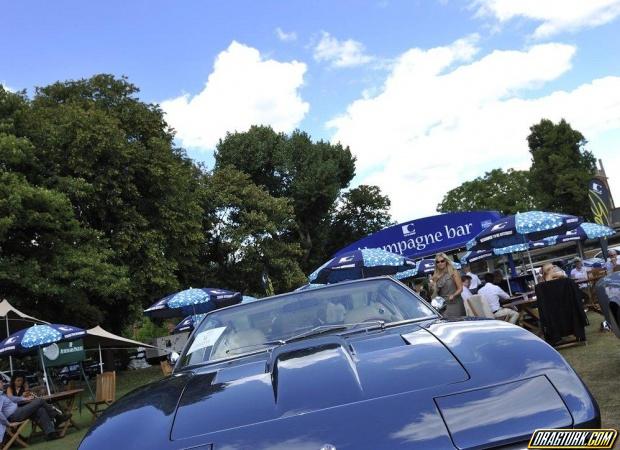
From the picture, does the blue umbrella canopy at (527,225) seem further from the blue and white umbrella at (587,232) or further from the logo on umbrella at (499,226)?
the blue and white umbrella at (587,232)

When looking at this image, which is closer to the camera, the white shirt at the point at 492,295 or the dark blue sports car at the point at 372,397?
the dark blue sports car at the point at 372,397

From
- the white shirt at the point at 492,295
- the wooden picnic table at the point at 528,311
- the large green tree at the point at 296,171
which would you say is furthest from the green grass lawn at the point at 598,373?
the large green tree at the point at 296,171

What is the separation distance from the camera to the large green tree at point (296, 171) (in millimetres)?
42125

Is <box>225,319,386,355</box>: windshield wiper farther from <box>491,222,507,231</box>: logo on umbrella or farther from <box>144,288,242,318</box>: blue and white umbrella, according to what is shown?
<box>144,288,242,318</box>: blue and white umbrella

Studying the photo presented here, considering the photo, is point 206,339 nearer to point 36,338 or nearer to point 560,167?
point 36,338

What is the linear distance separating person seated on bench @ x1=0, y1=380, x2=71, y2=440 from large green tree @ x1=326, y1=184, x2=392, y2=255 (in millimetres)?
35053

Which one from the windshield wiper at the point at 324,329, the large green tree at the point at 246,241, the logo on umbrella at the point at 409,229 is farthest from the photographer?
the large green tree at the point at 246,241

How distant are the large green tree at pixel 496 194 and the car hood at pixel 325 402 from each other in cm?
6761

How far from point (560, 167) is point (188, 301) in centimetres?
4880

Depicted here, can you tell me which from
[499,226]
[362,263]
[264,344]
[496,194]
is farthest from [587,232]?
[496,194]

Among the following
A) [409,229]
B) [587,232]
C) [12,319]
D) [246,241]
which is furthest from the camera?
[246,241]

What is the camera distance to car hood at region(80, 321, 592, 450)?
1.91 meters

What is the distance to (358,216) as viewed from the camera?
154 ft

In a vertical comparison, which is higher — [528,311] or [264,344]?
[264,344]
